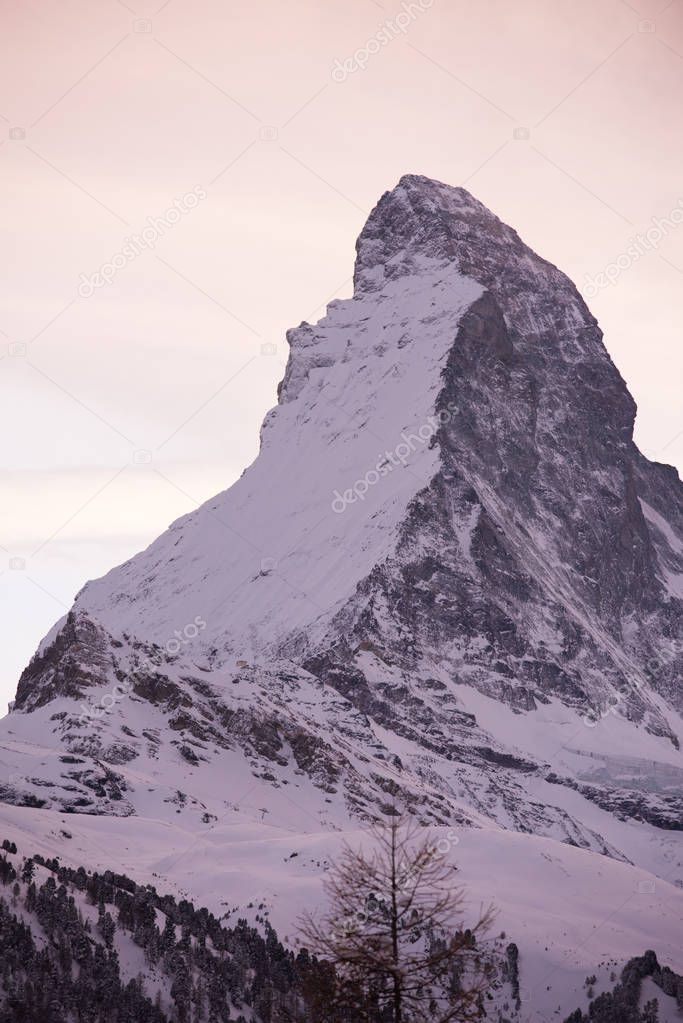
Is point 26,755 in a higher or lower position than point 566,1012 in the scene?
higher

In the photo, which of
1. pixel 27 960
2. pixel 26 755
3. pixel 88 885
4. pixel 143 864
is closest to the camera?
pixel 27 960

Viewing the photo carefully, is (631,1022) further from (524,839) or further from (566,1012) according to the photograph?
(524,839)

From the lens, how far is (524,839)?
106 meters

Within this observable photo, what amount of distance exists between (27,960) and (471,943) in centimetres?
3047

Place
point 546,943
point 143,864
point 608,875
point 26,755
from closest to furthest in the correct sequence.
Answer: point 546,943 < point 143,864 < point 608,875 < point 26,755

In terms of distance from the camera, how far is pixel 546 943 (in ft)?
276

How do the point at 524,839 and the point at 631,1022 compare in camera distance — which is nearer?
the point at 631,1022

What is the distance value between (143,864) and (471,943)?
56714 mm

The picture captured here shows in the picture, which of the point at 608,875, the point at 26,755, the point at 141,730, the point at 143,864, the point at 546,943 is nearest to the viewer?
the point at 546,943

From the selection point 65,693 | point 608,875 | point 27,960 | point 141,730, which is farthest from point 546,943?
point 65,693

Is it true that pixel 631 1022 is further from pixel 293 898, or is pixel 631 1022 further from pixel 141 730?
pixel 141 730

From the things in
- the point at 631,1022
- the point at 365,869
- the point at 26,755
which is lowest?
the point at 631,1022

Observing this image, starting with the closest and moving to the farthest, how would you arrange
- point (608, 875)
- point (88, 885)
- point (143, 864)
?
1. point (88, 885)
2. point (143, 864)
3. point (608, 875)

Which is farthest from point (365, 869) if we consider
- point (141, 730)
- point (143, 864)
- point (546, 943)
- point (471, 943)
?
point (141, 730)
